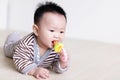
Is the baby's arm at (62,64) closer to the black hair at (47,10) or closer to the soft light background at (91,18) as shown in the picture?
the black hair at (47,10)

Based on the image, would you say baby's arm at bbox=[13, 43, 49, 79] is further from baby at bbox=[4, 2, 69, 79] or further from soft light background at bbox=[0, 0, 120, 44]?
soft light background at bbox=[0, 0, 120, 44]

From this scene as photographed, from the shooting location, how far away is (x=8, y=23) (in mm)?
2320

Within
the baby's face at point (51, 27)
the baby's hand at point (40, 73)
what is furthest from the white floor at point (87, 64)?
the baby's face at point (51, 27)

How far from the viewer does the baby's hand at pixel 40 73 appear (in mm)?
1076

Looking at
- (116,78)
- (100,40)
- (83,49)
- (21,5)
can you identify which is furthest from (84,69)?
(21,5)

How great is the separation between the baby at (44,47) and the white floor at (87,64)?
34 millimetres

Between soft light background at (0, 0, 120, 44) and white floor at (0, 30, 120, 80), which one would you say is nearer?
white floor at (0, 30, 120, 80)

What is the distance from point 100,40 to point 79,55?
0.61 meters

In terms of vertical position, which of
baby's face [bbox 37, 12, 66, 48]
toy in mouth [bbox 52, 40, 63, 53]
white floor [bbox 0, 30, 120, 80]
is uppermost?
baby's face [bbox 37, 12, 66, 48]

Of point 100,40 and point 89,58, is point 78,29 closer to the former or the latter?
point 100,40

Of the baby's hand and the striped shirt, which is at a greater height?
the striped shirt

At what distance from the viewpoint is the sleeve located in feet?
3.57

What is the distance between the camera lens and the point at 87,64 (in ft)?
4.32

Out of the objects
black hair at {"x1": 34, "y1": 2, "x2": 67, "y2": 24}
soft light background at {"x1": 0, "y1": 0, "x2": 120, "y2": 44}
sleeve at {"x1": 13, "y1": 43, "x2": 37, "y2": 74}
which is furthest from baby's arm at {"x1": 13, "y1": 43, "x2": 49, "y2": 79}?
soft light background at {"x1": 0, "y1": 0, "x2": 120, "y2": 44}
